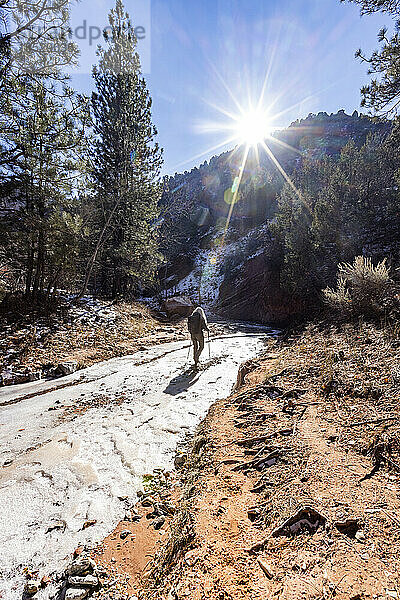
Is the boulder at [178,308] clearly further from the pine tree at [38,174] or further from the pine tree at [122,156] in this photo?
the pine tree at [38,174]

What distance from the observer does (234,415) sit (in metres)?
4.30

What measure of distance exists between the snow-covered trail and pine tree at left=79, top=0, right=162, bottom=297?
987 centimetres

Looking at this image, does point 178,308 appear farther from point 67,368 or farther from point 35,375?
point 35,375

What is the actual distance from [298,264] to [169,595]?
16588 millimetres

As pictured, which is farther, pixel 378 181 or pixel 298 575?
pixel 378 181

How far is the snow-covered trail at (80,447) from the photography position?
2365 mm

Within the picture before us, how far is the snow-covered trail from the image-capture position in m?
2.37

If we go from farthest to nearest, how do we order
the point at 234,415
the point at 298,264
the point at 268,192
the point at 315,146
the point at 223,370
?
the point at 315,146 → the point at 268,192 → the point at 298,264 → the point at 223,370 → the point at 234,415

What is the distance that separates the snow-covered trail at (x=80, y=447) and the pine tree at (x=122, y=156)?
32.4 feet

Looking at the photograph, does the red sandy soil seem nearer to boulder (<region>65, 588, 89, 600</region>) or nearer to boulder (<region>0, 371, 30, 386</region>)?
boulder (<region>65, 588, 89, 600</region>)

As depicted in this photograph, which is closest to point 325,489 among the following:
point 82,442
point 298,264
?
point 82,442

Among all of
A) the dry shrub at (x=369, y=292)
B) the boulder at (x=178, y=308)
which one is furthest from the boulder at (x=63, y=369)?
the boulder at (x=178, y=308)

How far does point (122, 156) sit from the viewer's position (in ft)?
52.3

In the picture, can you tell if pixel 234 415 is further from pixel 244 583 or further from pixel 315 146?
pixel 315 146
